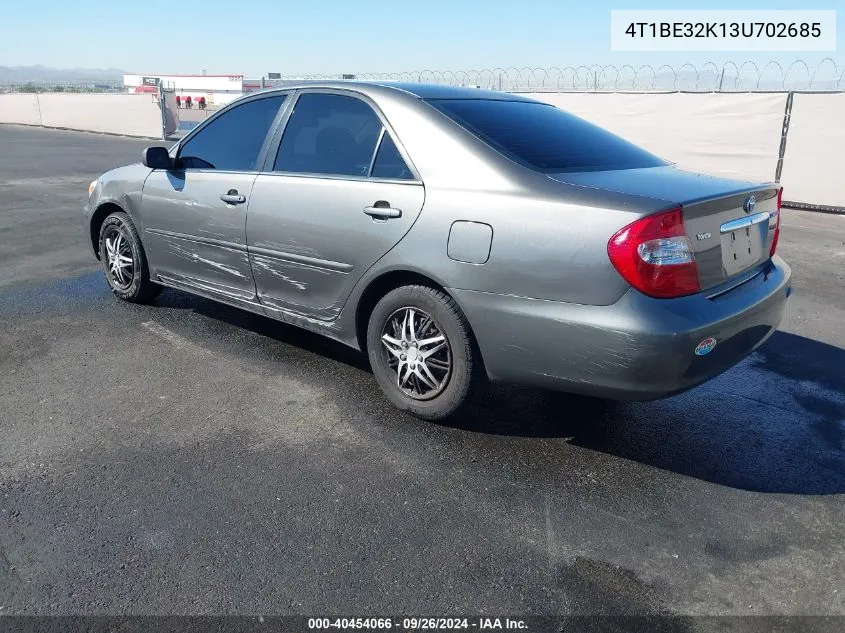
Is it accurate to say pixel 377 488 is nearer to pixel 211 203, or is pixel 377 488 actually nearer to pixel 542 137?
pixel 542 137

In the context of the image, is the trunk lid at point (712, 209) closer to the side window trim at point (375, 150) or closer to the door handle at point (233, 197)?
the side window trim at point (375, 150)

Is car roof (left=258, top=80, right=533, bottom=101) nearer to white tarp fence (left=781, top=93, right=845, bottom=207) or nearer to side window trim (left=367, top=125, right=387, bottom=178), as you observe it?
side window trim (left=367, top=125, right=387, bottom=178)

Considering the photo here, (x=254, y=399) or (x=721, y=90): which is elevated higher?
(x=721, y=90)

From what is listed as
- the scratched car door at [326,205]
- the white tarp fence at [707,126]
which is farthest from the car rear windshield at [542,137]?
the white tarp fence at [707,126]

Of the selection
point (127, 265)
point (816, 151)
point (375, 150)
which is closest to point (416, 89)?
point (375, 150)

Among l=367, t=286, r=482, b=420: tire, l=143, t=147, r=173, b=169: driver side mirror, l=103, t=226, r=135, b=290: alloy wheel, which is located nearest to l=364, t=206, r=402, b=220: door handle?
l=367, t=286, r=482, b=420: tire

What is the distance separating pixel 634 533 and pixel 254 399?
7.06 ft

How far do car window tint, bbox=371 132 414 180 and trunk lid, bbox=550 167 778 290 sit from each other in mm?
784

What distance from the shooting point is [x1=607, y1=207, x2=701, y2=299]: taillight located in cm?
282

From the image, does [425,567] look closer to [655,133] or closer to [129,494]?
[129,494]

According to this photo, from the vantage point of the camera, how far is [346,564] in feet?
8.41

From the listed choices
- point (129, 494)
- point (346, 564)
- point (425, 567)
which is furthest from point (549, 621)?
point (129, 494)

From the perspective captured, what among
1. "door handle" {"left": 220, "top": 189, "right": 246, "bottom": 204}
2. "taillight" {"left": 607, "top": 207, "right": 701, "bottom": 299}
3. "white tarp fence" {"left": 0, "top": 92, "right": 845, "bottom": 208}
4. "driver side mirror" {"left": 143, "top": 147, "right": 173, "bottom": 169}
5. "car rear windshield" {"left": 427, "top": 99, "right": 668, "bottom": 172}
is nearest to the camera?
"taillight" {"left": 607, "top": 207, "right": 701, "bottom": 299}

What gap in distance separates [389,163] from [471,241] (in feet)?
2.36
